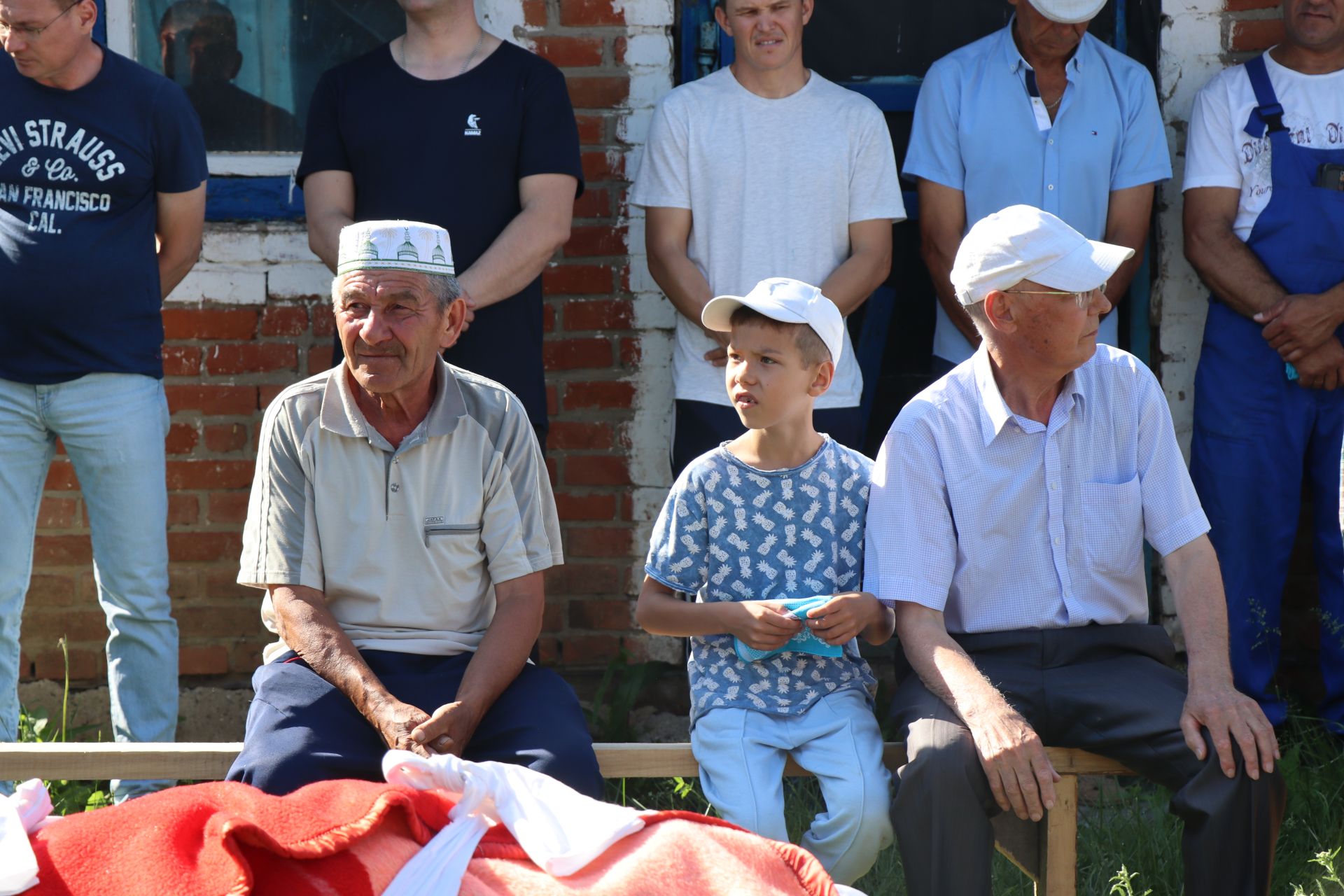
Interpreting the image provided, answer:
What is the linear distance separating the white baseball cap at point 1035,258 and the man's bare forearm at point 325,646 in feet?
4.60

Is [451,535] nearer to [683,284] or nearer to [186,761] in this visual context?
[186,761]

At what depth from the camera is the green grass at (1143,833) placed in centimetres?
323

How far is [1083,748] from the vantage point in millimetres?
2846

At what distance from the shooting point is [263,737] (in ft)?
9.04

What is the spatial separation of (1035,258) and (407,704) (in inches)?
58.3

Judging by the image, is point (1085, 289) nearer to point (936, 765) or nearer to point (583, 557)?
point (936, 765)

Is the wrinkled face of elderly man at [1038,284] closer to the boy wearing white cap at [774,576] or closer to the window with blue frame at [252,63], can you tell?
the boy wearing white cap at [774,576]

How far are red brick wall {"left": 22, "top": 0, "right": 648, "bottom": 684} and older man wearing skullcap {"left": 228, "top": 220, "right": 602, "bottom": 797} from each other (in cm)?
131

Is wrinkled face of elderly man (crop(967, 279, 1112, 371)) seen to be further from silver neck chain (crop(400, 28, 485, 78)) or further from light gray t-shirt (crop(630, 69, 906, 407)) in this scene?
silver neck chain (crop(400, 28, 485, 78))

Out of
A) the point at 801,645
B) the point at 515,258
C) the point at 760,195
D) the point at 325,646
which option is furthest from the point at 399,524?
the point at 760,195

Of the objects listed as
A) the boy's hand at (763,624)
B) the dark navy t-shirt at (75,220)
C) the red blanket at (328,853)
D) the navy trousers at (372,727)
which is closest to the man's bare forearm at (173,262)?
the dark navy t-shirt at (75,220)

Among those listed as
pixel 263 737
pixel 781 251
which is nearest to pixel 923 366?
pixel 781 251

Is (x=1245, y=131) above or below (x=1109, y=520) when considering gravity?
above

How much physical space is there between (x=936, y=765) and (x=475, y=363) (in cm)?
173
